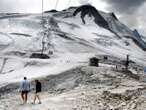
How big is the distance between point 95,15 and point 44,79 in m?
121

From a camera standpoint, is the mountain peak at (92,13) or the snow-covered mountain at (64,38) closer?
the snow-covered mountain at (64,38)

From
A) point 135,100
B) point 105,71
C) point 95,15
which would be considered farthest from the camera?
point 95,15

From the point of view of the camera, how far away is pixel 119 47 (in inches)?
5344

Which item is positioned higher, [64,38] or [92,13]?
[92,13]

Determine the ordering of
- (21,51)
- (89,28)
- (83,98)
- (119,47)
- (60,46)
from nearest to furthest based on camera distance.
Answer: (83,98), (21,51), (60,46), (119,47), (89,28)

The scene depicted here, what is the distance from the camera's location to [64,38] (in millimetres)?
120125

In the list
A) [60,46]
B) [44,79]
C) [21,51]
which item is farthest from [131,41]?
[44,79]

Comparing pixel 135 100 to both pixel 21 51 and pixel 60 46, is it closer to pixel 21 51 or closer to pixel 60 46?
pixel 21 51

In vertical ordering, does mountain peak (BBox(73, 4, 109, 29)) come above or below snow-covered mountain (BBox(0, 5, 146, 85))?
above

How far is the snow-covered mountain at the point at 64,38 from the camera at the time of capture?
295 feet

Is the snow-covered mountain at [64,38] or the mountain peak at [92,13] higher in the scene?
the mountain peak at [92,13]

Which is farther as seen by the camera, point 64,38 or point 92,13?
point 92,13

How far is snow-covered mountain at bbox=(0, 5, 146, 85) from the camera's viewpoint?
89.8m

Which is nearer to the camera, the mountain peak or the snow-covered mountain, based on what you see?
the snow-covered mountain
